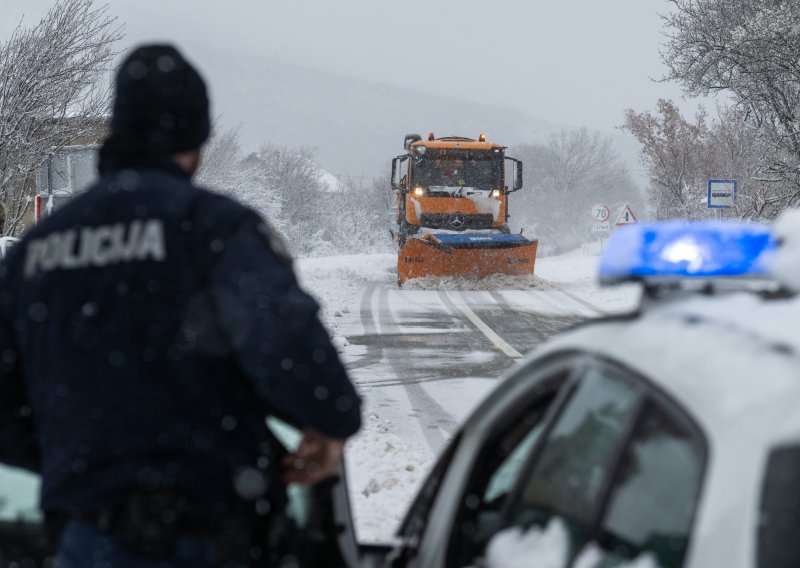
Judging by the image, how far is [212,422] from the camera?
1.82m

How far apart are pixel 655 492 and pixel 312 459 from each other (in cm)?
72

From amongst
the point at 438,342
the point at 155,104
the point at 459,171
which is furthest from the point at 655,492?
the point at 459,171

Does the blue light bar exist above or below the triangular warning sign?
above

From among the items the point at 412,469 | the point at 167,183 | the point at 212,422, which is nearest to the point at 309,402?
Answer: the point at 212,422

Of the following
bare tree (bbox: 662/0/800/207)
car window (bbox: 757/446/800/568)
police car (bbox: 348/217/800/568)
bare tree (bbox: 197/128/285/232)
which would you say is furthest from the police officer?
bare tree (bbox: 197/128/285/232)

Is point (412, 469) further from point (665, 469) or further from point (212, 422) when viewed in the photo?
point (665, 469)

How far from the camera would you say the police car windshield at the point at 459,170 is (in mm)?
23078

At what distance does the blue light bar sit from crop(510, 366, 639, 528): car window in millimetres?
163

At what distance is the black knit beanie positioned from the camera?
1.91 m

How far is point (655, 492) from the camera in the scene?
143 cm

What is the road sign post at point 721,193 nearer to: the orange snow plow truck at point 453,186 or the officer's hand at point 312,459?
the orange snow plow truck at point 453,186

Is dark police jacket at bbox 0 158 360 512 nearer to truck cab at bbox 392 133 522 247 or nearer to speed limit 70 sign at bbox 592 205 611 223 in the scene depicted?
truck cab at bbox 392 133 522 247

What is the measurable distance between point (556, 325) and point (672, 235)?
41.4ft

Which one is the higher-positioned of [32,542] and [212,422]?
[212,422]
